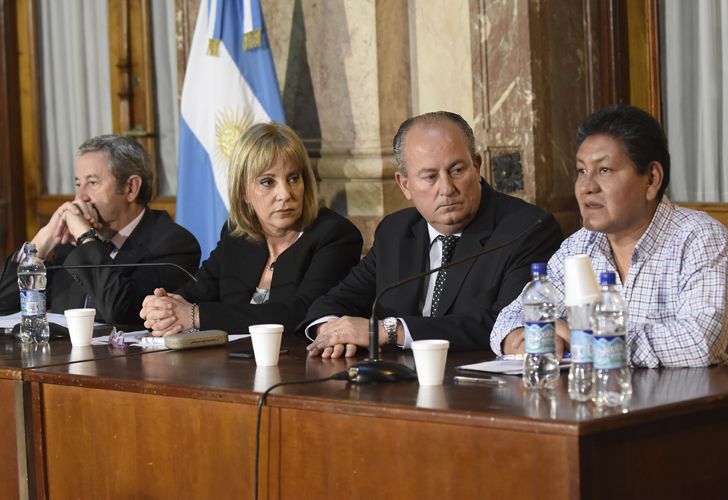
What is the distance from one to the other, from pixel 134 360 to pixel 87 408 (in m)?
0.30

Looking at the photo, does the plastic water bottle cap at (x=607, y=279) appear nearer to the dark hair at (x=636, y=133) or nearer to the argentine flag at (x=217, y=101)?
the dark hair at (x=636, y=133)

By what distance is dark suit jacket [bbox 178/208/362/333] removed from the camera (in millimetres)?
3783

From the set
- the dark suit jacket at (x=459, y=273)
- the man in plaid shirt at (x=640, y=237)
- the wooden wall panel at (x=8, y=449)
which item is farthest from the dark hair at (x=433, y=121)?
the wooden wall panel at (x=8, y=449)

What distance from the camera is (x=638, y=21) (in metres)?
5.05

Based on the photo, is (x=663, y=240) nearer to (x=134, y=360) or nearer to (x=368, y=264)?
(x=368, y=264)

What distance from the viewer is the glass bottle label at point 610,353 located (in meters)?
2.33

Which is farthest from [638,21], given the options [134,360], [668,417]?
[668,417]

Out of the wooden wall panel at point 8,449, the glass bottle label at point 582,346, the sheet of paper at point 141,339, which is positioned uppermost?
the glass bottle label at point 582,346

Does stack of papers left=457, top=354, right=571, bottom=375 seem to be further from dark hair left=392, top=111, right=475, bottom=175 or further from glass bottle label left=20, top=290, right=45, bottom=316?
glass bottle label left=20, top=290, right=45, bottom=316

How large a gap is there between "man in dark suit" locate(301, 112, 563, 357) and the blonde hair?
47 centimetres

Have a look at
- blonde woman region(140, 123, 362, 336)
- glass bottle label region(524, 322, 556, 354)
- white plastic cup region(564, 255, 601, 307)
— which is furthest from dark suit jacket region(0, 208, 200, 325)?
white plastic cup region(564, 255, 601, 307)

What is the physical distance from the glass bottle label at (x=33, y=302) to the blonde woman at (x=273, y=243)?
0.34m

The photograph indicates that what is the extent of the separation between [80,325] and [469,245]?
1174mm

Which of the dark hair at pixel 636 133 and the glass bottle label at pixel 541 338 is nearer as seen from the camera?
the glass bottle label at pixel 541 338
